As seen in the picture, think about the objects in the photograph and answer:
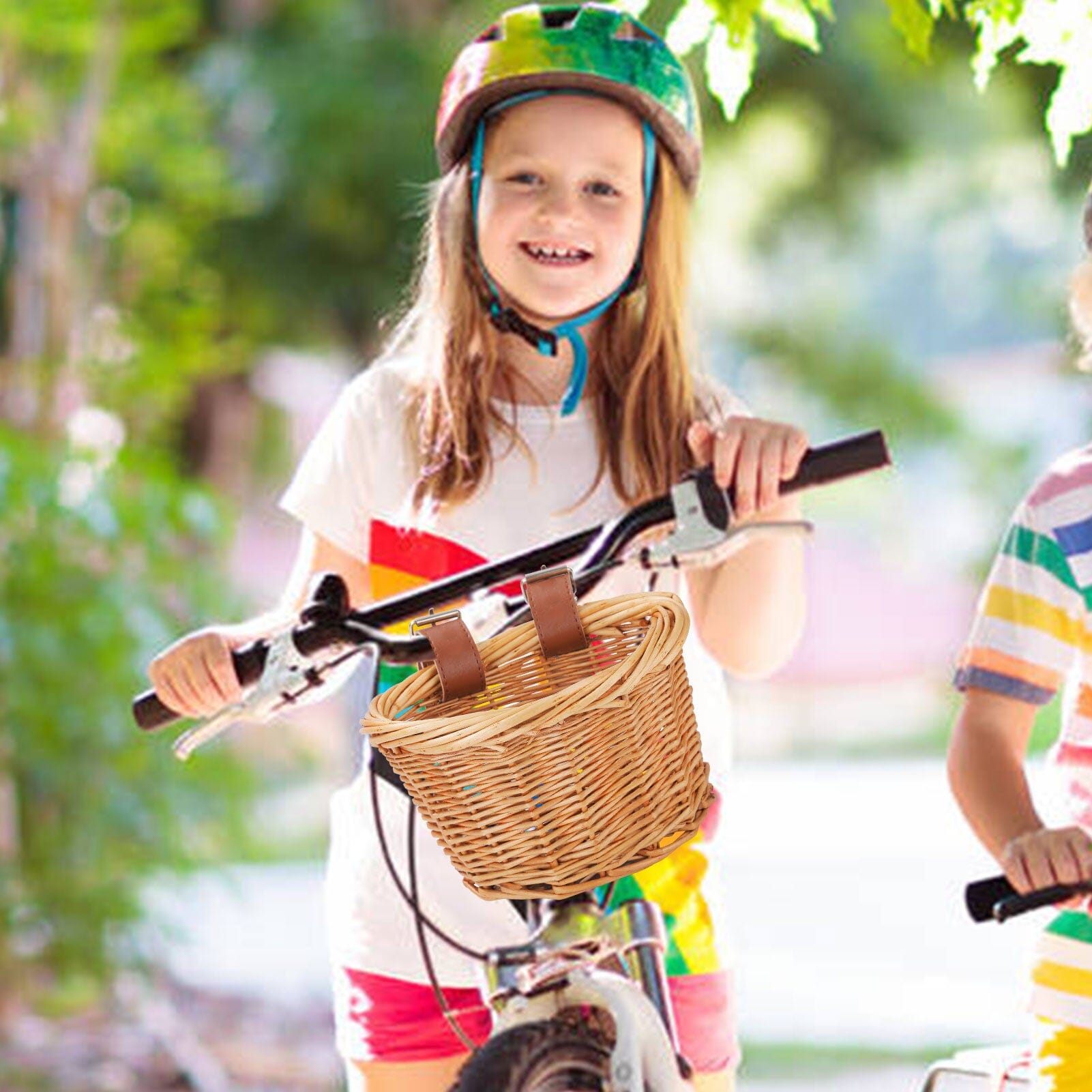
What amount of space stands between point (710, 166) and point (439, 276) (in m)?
8.51

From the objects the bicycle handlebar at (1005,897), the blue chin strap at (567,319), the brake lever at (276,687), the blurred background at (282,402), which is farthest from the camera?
the blurred background at (282,402)

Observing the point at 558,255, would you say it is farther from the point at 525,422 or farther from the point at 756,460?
the point at 756,460

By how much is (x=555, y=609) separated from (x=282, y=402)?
989 centimetres

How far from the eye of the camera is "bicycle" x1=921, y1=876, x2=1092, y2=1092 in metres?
2.05

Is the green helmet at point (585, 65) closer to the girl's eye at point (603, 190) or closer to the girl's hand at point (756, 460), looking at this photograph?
the girl's eye at point (603, 190)

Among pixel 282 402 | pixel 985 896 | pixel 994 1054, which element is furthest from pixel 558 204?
pixel 282 402

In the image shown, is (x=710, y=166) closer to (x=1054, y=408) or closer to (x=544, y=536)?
(x=1054, y=408)

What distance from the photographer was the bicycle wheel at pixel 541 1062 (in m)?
2.06

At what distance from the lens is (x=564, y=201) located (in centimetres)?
256

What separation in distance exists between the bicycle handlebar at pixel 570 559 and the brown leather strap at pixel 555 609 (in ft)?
0.22

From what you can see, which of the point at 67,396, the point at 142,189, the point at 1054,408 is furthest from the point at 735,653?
the point at 1054,408

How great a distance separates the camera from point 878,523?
17.2 metres

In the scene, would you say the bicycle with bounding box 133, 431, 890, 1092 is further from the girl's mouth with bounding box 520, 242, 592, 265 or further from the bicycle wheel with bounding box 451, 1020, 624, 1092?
the girl's mouth with bounding box 520, 242, 592, 265

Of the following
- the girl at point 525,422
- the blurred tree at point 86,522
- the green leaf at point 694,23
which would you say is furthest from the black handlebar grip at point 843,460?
the blurred tree at point 86,522
